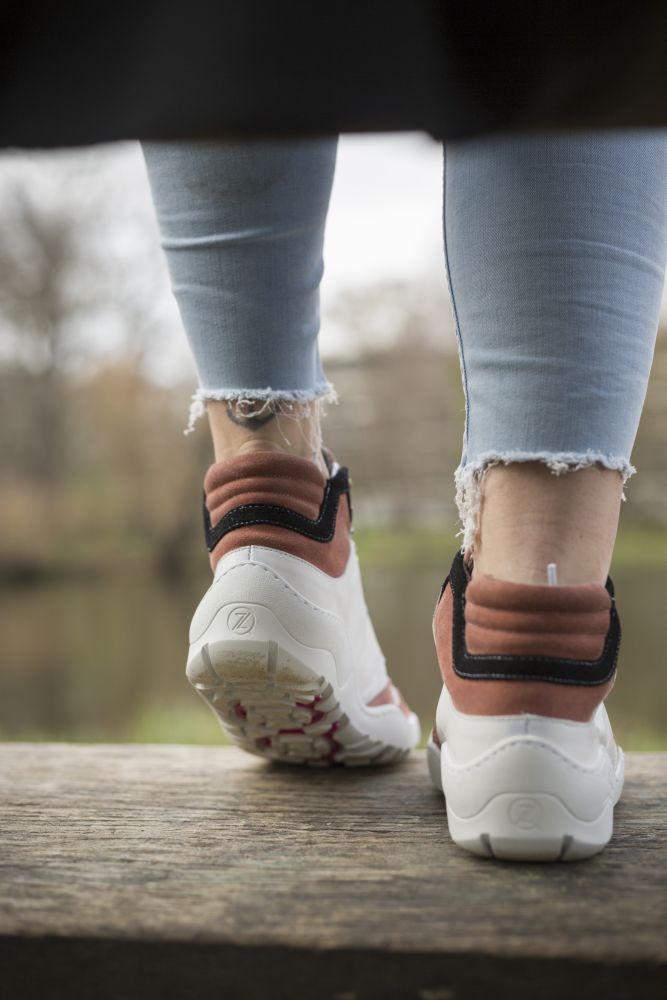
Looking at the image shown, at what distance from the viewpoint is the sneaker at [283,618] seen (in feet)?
2.04

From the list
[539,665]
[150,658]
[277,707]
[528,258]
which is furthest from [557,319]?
[150,658]

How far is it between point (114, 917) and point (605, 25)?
460 millimetres

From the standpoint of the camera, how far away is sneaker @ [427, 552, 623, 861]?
520 millimetres

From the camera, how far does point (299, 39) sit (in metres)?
0.28

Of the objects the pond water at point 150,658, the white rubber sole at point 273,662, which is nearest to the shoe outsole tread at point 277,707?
the white rubber sole at point 273,662

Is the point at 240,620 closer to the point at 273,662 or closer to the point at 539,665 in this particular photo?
the point at 273,662

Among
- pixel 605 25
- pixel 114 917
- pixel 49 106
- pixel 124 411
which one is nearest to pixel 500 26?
pixel 605 25

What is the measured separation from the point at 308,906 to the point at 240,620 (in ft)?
0.67

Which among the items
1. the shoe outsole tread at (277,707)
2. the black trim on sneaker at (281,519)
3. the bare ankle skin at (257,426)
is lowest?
the shoe outsole tread at (277,707)

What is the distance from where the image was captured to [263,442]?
687 millimetres

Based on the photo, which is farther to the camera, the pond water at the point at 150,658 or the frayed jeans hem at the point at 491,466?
the pond water at the point at 150,658

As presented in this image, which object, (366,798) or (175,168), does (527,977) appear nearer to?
(366,798)

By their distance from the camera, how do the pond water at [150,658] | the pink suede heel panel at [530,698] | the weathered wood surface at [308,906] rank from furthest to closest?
the pond water at [150,658], the pink suede heel panel at [530,698], the weathered wood surface at [308,906]

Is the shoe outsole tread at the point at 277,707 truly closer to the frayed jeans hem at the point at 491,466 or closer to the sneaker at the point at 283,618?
the sneaker at the point at 283,618
